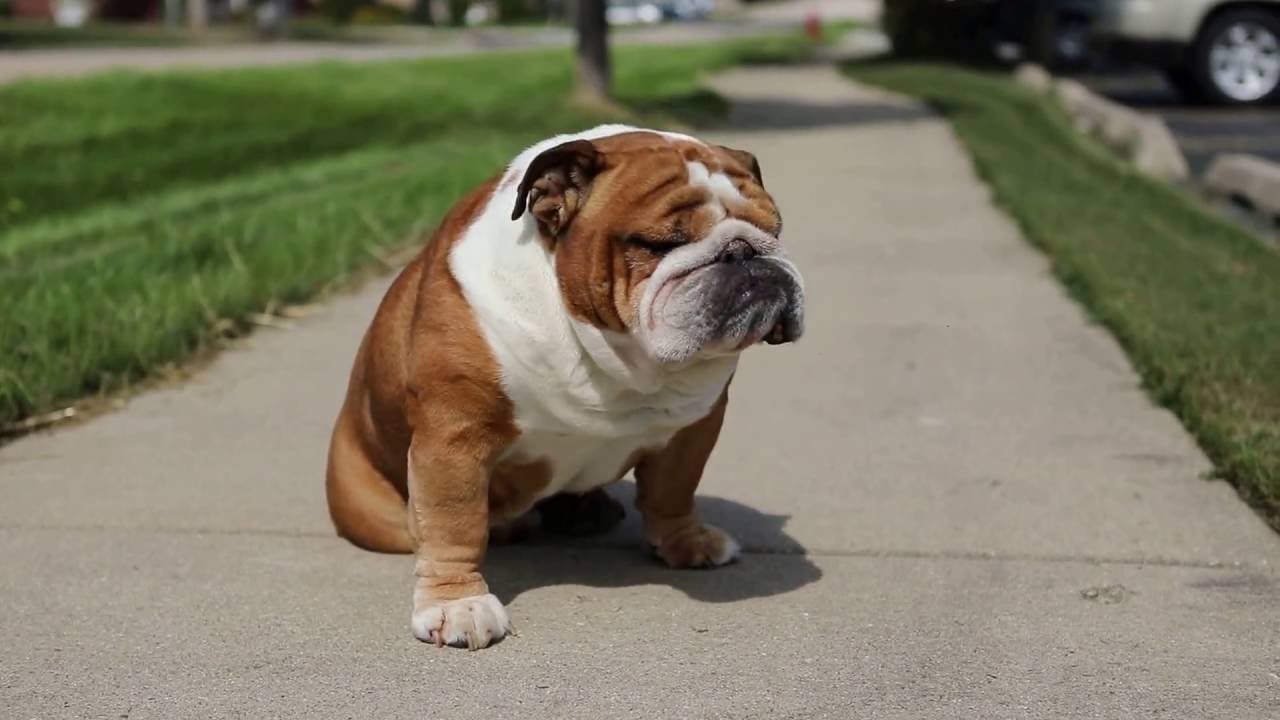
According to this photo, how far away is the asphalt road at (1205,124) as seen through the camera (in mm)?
14484

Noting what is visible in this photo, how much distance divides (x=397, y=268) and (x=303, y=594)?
4.78 metres

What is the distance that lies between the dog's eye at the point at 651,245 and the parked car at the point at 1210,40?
49.0 ft

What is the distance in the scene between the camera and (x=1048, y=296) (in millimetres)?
8219

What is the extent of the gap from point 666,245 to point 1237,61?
15494 millimetres

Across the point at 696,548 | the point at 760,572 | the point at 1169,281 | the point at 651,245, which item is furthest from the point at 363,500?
the point at 1169,281

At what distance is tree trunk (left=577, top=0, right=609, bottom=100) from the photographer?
1678 cm

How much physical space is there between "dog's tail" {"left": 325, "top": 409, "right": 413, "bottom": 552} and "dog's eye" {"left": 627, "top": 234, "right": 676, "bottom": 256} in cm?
120

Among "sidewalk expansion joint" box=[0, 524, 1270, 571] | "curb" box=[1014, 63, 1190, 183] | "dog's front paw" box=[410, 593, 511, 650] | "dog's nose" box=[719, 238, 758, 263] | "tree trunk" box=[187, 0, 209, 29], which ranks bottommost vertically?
"tree trunk" box=[187, 0, 209, 29]

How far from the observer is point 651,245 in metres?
3.64

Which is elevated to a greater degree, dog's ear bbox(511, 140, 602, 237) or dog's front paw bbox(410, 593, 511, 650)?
dog's ear bbox(511, 140, 602, 237)

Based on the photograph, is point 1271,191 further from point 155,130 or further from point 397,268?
point 155,130

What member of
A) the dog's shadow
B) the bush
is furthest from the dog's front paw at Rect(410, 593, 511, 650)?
the bush

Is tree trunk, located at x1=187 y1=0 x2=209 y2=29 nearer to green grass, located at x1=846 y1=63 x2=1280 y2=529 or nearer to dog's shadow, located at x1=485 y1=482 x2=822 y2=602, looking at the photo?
green grass, located at x1=846 y1=63 x2=1280 y2=529

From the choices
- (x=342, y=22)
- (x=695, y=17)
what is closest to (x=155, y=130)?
(x=342, y=22)
